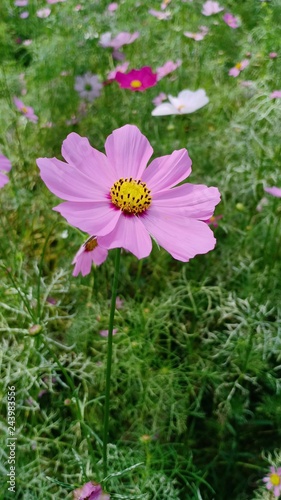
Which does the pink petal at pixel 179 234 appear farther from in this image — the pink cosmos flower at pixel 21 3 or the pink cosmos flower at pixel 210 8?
the pink cosmos flower at pixel 21 3

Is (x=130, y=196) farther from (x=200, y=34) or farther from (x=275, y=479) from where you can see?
(x=200, y=34)

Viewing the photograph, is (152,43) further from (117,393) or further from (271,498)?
(271,498)

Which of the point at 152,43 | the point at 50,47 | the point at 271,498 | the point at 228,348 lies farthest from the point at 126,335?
→ the point at 152,43

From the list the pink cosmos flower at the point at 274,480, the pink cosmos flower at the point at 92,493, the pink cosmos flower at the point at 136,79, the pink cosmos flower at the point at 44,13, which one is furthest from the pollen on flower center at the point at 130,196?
the pink cosmos flower at the point at 44,13

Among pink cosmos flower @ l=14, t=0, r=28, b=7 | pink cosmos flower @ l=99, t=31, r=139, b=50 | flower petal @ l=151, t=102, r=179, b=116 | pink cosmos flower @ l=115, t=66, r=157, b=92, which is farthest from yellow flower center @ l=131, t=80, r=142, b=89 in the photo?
pink cosmos flower @ l=14, t=0, r=28, b=7

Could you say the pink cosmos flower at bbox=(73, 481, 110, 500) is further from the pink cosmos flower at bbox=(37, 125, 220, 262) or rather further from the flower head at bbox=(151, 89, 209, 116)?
the flower head at bbox=(151, 89, 209, 116)

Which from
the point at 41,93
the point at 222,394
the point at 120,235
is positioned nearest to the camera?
the point at 120,235
